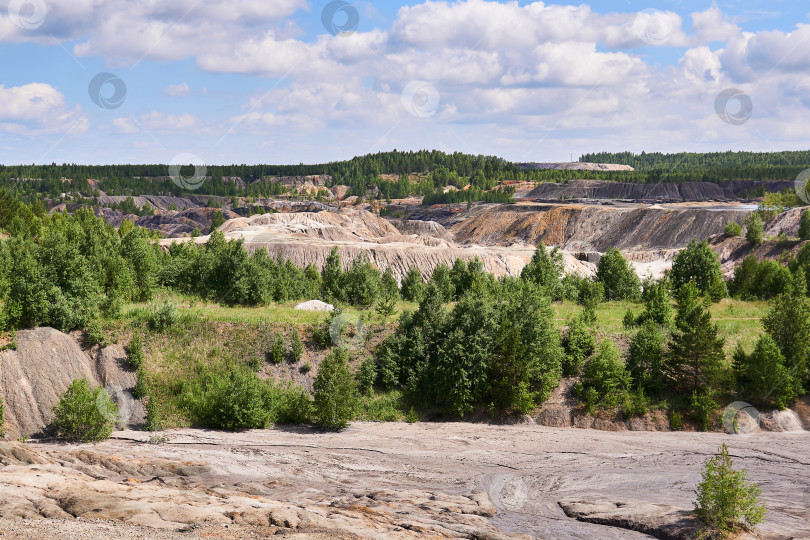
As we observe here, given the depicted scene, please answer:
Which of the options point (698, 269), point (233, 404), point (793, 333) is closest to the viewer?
point (233, 404)

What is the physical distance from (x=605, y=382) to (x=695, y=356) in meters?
5.38

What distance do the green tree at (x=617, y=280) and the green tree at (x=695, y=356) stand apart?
2738 cm

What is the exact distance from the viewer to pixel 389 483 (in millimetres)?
26766

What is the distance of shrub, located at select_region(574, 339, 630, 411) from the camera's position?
38.6m

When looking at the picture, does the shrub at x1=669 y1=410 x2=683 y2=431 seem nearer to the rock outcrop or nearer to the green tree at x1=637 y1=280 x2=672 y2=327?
the green tree at x1=637 y1=280 x2=672 y2=327

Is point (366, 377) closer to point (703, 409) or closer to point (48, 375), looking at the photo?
point (48, 375)

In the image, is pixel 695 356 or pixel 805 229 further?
pixel 805 229

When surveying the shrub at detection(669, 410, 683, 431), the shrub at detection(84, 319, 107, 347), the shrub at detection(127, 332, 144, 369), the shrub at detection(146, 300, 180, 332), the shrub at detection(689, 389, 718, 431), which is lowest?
the shrub at detection(669, 410, 683, 431)

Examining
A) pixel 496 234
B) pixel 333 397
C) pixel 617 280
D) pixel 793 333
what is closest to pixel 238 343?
pixel 333 397

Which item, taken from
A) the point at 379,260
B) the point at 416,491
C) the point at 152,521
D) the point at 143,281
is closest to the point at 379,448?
the point at 416,491

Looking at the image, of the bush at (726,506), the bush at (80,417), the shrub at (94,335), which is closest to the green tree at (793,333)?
the bush at (726,506)

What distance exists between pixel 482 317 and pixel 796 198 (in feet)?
413

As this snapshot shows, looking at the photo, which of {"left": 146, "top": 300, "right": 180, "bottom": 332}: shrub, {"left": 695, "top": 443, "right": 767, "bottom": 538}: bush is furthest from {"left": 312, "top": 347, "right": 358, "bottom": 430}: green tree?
{"left": 695, "top": 443, "right": 767, "bottom": 538}: bush

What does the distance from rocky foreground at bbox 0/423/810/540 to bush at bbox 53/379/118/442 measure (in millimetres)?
893
